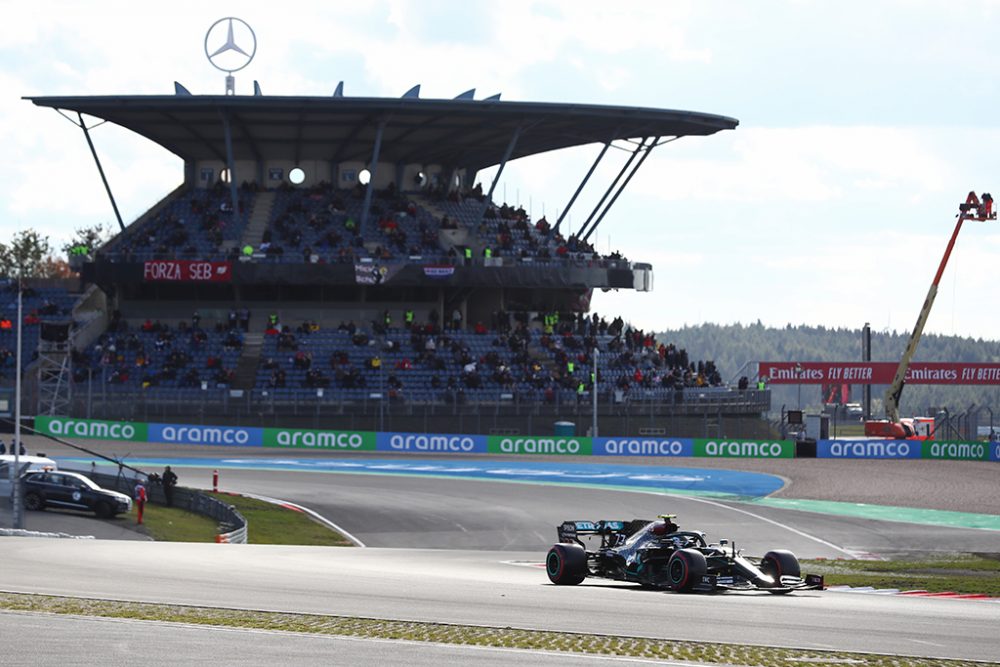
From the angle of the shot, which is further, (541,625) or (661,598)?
(661,598)

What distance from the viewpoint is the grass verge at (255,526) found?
36375mm

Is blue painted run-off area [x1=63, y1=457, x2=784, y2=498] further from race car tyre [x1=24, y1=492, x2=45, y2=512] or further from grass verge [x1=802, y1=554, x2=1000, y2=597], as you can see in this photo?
grass verge [x1=802, y1=554, x2=1000, y2=597]

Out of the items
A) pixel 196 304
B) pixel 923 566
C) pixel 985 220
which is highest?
→ pixel 985 220

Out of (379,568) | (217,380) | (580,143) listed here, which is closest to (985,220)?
(580,143)

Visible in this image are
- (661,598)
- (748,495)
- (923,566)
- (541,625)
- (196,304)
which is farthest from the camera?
(196,304)

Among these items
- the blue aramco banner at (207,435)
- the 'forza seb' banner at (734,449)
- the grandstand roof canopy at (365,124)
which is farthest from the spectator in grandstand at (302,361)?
the 'forza seb' banner at (734,449)

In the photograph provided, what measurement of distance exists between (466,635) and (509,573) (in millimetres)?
9274

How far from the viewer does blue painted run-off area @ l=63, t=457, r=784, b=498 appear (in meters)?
50.3

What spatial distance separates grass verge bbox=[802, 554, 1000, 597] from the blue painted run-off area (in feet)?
58.6

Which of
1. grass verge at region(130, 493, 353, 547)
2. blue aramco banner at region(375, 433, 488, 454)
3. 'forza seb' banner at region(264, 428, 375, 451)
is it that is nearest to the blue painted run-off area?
'forza seb' banner at region(264, 428, 375, 451)

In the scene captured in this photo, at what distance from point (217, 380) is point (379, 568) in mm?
43073

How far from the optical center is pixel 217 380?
65.5 metres

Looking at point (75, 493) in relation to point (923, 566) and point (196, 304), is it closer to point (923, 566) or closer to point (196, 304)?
point (923, 566)

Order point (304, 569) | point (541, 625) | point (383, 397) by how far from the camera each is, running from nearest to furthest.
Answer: point (541, 625)
point (304, 569)
point (383, 397)
